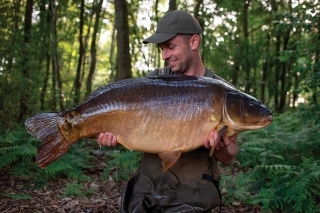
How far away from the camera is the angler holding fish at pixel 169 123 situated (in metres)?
2.79

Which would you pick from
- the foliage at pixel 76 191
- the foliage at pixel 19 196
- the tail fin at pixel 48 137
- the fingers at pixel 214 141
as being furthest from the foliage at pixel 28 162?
the fingers at pixel 214 141

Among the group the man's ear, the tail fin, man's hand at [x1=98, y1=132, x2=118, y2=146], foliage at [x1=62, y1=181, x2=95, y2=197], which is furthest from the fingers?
foliage at [x1=62, y1=181, x2=95, y2=197]

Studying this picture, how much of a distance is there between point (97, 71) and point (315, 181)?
66.1ft

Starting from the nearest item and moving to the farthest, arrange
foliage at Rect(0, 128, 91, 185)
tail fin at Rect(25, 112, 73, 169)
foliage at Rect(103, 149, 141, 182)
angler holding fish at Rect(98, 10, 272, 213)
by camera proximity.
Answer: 1. tail fin at Rect(25, 112, 73, 169)
2. angler holding fish at Rect(98, 10, 272, 213)
3. foliage at Rect(0, 128, 91, 185)
4. foliage at Rect(103, 149, 141, 182)

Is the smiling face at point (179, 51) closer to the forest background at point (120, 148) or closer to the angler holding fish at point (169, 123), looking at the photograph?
the angler holding fish at point (169, 123)

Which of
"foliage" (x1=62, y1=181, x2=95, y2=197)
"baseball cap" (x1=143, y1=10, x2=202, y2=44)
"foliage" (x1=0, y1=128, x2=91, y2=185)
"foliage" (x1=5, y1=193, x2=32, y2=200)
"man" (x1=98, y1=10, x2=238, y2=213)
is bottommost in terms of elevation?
"foliage" (x1=62, y1=181, x2=95, y2=197)

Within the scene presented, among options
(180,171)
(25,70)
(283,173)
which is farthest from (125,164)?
(180,171)

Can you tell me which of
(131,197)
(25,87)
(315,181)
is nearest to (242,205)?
(315,181)

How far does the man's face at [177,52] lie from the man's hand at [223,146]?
0.69 m

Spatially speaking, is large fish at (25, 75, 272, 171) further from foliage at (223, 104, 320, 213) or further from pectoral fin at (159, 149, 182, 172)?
foliage at (223, 104, 320, 213)

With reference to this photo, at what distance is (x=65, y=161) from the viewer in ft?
21.0

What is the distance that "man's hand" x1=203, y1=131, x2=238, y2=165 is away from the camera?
2756 mm

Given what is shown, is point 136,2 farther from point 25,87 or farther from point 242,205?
point 242,205

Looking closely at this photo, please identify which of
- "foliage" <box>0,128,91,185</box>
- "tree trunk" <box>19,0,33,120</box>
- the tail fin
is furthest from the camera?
"tree trunk" <box>19,0,33,120</box>
